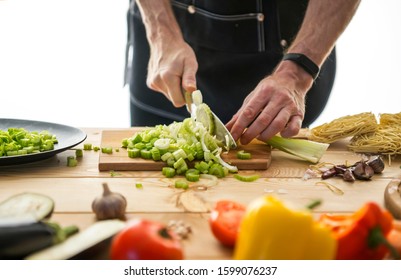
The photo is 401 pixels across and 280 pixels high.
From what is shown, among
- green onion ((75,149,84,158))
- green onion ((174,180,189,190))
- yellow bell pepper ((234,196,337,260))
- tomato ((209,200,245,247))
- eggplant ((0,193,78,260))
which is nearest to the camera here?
yellow bell pepper ((234,196,337,260))

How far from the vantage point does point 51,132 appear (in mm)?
1949

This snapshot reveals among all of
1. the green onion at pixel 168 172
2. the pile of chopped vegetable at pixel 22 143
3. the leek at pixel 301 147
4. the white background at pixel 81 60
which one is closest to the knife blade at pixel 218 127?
the leek at pixel 301 147

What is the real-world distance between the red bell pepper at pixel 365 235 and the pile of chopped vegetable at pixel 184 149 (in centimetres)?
69

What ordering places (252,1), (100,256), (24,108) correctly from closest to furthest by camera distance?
(100,256) < (252,1) < (24,108)

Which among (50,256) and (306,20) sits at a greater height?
(306,20)

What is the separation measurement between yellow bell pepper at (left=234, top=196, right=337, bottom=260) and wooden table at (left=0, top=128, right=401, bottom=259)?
0.21 m

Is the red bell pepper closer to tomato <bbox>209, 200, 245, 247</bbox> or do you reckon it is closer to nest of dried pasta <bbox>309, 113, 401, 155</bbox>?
tomato <bbox>209, 200, 245, 247</bbox>

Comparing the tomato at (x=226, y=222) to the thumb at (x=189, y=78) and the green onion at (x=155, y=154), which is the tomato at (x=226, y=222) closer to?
the green onion at (x=155, y=154)

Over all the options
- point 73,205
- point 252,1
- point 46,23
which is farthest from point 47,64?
point 73,205

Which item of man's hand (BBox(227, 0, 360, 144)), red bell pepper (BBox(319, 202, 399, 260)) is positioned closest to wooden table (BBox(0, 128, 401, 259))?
man's hand (BBox(227, 0, 360, 144))

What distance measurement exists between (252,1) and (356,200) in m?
1.14

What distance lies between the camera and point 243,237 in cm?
88

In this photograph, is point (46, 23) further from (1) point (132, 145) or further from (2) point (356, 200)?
(2) point (356, 200)

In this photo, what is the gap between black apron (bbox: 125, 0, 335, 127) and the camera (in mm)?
2322
